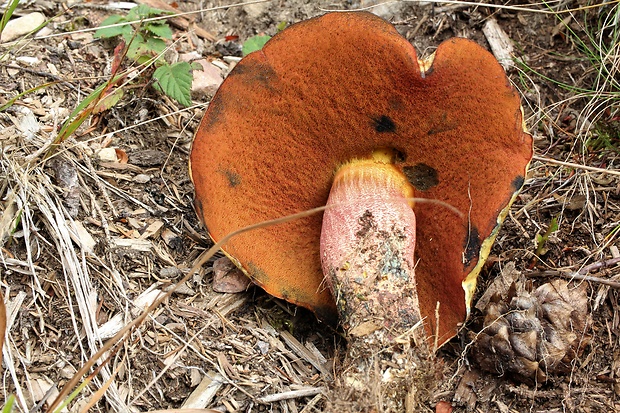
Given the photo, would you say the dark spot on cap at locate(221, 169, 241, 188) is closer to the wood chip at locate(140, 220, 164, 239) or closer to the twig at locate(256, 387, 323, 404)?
the wood chip at locate(140, 220, 164, 239)

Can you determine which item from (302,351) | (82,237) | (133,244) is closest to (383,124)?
(302,351)

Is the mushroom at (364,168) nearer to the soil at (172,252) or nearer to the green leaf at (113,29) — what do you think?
the soil at (172,252)

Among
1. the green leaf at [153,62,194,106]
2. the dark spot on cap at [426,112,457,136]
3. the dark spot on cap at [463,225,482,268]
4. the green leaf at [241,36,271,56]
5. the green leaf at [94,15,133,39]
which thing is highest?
the green leaf at [94,15,133,39]

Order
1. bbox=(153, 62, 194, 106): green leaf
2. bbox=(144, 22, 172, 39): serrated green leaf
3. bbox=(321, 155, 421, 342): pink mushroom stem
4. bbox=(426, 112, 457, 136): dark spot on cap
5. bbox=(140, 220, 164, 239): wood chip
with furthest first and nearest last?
bbox=(144, 22, 172, 39): serrated green leaf, bbox=(153, 62, 194, 106): green leaf, bbox=(140, 220, 164, 239): wood chip, bbox=(426, 112, 457, 136): dark spot on cap, bbox=(321, 155, 421, 342): pink mushroom stem

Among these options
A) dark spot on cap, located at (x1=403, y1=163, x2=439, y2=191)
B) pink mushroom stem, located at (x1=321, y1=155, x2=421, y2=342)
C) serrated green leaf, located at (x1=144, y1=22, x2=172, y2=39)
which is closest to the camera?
pink mushroom stem, located at (x1=321, y1=155, x2=421, y2=342)

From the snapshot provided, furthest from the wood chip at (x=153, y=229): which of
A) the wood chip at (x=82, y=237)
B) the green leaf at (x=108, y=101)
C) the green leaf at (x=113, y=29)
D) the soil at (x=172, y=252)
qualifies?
the green leaf at (x=113, y=29)

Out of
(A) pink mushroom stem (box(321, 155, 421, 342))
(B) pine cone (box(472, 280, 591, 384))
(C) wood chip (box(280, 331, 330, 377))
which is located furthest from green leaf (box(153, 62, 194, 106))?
(B) pine cone (box(472, 280, 591, 384))

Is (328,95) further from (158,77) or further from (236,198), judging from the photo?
(158,77)

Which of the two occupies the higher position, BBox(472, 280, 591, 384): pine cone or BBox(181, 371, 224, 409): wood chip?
BBox(181, 371, 224, 409): wood chip
